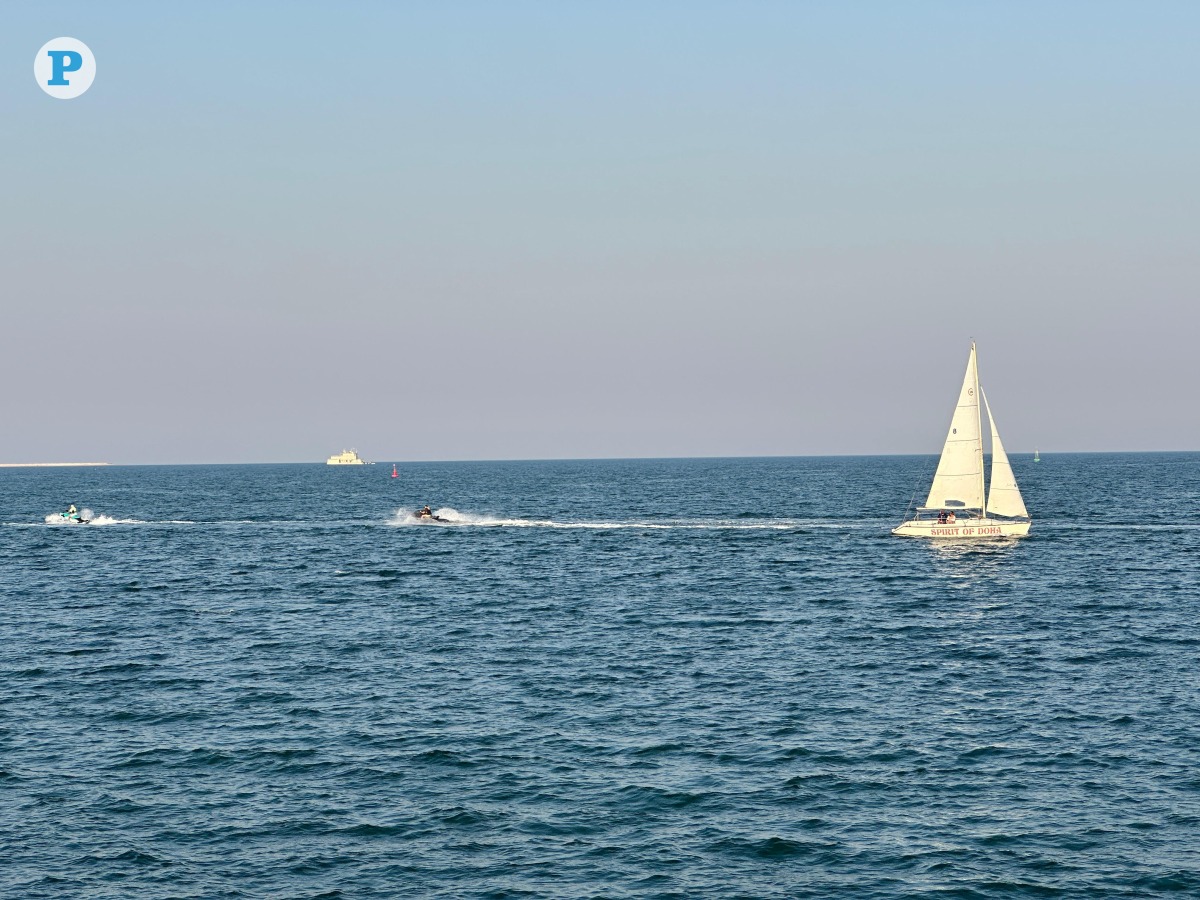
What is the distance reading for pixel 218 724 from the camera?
4353 cm

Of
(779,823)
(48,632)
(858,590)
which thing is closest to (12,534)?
(48,632)

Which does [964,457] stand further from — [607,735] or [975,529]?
[607,735]

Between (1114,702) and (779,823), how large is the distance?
19.9 metres

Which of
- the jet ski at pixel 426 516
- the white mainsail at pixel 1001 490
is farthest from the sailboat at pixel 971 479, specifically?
the jet ski at pixel 426 516

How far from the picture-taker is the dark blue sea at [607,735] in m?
29.8

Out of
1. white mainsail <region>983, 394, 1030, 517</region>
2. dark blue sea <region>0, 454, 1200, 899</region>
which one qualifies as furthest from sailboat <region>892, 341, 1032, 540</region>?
dark blue sea <region>0, 454, 1200, 899</region>

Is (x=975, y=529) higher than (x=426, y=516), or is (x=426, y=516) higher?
(x=975, y=529)

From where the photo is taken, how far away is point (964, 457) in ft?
332

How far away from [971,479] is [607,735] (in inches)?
2747

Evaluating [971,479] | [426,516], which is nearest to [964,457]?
[971,479]

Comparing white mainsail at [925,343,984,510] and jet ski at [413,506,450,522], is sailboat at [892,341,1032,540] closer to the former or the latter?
white mainsail at [925,343,984,510]

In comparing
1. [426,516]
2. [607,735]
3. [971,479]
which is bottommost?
[607,735]

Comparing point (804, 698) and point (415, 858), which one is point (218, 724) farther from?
point (804, 698)

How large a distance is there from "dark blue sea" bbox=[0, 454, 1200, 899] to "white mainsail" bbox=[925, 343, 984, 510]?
15720 millimetres
